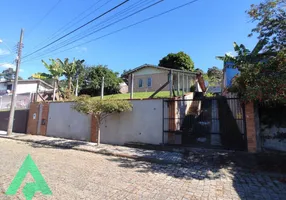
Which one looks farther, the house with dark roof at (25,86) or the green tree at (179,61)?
the house with dark roof at (25,86)

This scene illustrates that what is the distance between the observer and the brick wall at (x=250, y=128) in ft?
22.9

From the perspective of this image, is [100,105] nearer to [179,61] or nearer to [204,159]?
[204,159]

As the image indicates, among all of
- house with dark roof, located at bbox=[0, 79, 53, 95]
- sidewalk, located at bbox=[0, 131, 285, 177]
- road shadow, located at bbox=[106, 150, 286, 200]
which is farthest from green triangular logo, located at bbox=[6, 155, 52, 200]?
house with dark roof, located at bbox=[0, 79, 53, 95]

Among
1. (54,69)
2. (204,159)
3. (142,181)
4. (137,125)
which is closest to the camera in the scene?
(142,181)

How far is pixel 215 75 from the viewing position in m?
36.5

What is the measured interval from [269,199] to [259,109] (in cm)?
409

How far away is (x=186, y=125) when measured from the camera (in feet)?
32.4

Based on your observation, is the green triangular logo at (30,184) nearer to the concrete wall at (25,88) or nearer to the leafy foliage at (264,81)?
the leafy foliage at (264,81)

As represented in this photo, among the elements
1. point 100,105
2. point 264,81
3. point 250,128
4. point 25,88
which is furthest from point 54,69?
point 25,88

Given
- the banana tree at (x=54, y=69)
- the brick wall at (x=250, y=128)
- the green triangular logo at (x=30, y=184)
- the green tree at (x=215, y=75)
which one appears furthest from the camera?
the green tree at (x=215, y=75)

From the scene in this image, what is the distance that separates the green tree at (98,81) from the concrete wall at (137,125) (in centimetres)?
2004

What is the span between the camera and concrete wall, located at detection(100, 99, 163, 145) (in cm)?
976

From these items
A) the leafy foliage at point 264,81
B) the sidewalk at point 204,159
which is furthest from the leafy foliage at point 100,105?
the leafy foliage at point 264,81

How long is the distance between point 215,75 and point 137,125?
102 feet
